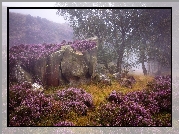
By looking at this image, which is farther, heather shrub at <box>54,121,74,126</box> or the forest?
the forest

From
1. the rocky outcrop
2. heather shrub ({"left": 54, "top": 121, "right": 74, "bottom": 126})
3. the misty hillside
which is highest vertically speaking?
the misty hillside

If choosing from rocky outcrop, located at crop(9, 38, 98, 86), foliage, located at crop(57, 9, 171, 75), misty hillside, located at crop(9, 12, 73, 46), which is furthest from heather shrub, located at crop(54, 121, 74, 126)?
misty hillside, located at crop(9, 12, 73, 46)

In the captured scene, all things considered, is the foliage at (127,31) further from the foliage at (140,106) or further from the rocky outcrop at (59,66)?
the foliage at (140,106)

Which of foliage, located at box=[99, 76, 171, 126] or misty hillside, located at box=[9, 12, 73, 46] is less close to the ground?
misty hillside, located at box=[9, 12, 73, 46]

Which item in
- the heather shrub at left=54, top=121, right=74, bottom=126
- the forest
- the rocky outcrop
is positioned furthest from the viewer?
the rocky outcrop

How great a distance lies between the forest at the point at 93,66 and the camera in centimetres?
524

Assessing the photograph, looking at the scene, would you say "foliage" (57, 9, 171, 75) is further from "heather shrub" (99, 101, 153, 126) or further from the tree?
"heather shrub" (99, 101, 153, 126)

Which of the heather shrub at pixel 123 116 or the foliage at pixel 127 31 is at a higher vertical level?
the foliage at pixel 127 31

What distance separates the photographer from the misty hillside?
522 centimetres

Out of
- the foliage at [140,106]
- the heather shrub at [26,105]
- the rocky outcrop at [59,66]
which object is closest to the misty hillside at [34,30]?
the rocky outcrop at [59,66]

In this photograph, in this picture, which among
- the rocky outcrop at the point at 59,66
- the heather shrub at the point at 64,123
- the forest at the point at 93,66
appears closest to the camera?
the heather shrub at the point at 64,123

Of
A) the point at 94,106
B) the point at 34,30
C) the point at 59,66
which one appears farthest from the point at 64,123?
the point at 34,30

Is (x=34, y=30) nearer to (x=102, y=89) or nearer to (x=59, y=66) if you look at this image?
(x=59, y=66)

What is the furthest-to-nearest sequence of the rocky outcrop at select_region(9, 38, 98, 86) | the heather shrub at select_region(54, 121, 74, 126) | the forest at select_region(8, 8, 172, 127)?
the rocky outcrop at select_region(9, 38, 98, 86) < the forest at select_region(8, 8, 172, 127) < the heather shrub at select_region(54, 121, 74, 126)
